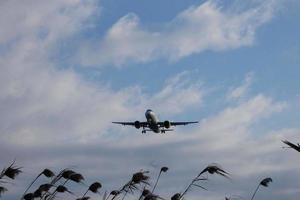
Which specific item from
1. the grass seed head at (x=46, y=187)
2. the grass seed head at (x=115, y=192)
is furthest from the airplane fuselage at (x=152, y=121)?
the grass seed head at (x=46, y=187)

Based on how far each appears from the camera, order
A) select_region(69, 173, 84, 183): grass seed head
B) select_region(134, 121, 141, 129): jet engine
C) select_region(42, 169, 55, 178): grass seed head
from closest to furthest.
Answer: select_region(69, 173, 84, 183): grass seed head < select_region(42, 169, 55, 178): grass seed head < select_region(134, 121, 141, 129): jet engine

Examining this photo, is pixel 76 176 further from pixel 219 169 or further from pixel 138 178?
pixel 219 169

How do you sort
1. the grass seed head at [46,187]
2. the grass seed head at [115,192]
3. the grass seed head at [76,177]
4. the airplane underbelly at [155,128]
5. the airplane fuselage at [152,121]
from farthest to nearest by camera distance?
the airplane fuselage at [152,121] < the airplane underbelly at [155,128] < the grass seed head at [115,192] < the grass seed head at [46,187] < the grass seed head at [76,177]

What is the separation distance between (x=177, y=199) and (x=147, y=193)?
0.67m

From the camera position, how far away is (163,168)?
29.7ft

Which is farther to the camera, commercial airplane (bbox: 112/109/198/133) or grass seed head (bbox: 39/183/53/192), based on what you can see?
commercial airplane (bbox: 112/109/198/133)

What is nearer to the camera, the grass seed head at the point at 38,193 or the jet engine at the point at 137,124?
the grass seed head at the point at 38,193

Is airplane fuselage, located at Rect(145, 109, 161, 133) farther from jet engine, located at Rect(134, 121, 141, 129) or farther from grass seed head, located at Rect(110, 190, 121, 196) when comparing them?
grass seed head, located at Rect(110, 190, 121, 196)

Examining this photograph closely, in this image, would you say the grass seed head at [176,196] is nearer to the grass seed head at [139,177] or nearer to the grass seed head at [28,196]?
the grass seed head at [139,177]

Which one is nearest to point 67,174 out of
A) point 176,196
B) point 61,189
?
point 61,189

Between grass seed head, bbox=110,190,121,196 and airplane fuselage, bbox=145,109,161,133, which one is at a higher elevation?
airplane fuselage, bbox=145,109,161,133

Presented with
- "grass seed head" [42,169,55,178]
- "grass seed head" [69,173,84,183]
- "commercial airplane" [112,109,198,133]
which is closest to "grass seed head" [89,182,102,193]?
"grass seed head" [69,173,84,183]

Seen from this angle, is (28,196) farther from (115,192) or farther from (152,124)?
(152,124)

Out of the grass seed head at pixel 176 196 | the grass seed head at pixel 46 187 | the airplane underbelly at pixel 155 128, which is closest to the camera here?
the grass seed head at pixel 46 187
